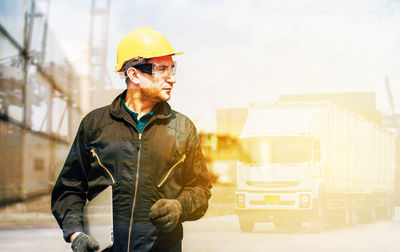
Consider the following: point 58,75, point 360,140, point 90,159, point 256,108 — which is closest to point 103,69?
point 58,75

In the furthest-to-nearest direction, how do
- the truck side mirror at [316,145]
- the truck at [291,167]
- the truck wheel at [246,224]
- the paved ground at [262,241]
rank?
1. the truck wheel at [246,224]
2. the truck side mirror at [316,145]
3. the truck at [291,167]
4. the paved ground at [262,241]

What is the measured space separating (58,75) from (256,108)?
18.2 m

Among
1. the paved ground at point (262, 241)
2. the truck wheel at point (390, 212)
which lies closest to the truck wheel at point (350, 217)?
the paved ground at point (262, 241)

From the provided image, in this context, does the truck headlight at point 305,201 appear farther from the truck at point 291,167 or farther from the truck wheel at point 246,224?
the truck wheel at point 246,224

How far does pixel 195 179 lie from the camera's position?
8.66 ft

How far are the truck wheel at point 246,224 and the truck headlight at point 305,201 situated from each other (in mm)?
1480

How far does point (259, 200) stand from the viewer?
15328 mm

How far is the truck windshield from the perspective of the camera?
1548 centimetres

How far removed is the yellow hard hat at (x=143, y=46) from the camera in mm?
2652

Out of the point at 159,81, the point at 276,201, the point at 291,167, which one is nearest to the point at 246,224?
the point at 276,201

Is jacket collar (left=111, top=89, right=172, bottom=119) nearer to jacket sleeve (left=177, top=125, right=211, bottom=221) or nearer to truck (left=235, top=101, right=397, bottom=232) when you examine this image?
jacket sleeve (left=177, top=125, right=211, bottom=221)

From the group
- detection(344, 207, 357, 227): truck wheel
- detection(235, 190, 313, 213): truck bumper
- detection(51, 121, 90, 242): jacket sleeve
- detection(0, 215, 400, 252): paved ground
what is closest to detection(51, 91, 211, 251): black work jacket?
detection(51, 121, 90, 242): jacket sleeve

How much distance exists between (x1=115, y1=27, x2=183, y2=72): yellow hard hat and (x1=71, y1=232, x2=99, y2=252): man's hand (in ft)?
2.40

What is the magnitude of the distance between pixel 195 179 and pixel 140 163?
0.84 feet
